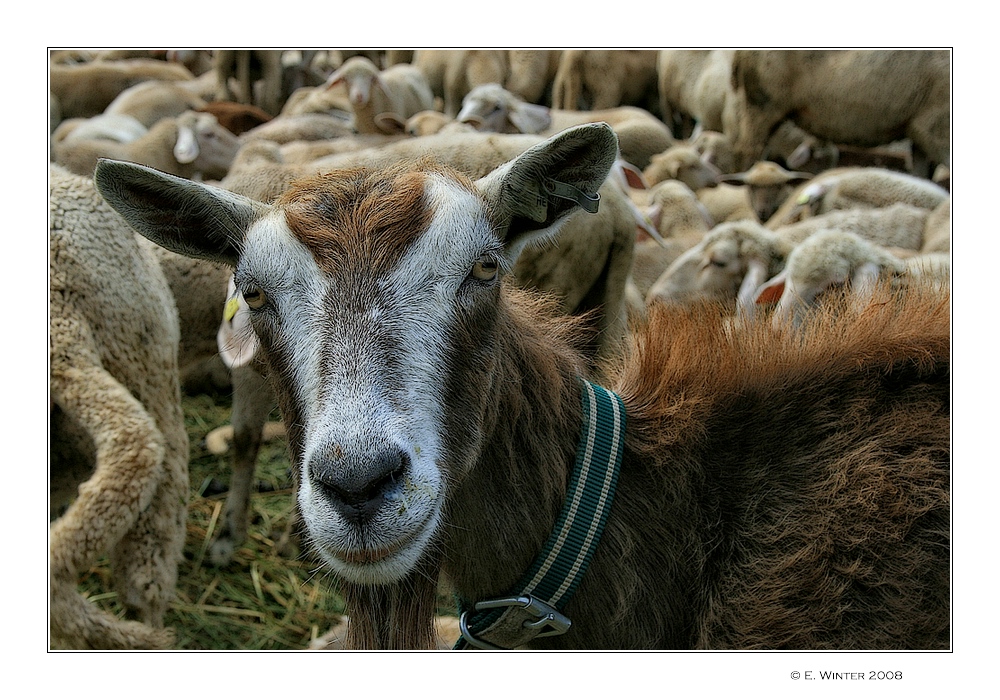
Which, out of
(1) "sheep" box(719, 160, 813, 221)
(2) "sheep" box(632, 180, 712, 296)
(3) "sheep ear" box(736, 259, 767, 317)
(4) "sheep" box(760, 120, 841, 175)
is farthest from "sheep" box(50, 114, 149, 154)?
(4) "sheep" box(760, 120, 841, 175)

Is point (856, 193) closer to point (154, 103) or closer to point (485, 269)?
point (485, 269)

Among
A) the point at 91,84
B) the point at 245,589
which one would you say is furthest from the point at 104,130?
the point at 245,589

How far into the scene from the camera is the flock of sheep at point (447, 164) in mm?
3340

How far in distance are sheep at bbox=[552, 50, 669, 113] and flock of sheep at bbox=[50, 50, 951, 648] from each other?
0.04 m

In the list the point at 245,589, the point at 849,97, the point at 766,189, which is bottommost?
the point at 245,589

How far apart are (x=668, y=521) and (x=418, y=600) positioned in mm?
739

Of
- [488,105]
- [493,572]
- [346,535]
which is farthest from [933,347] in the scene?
[488,105]

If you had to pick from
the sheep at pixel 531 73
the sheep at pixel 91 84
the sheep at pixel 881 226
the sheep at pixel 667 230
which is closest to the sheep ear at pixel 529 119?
the sheep at pixel 667 230

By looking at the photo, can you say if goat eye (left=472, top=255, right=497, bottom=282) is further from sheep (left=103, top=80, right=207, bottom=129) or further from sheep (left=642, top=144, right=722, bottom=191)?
sheep (left=103, top=80, right=207, bottom=129)

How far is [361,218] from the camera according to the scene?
214 cm

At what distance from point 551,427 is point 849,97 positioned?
7.02 meters

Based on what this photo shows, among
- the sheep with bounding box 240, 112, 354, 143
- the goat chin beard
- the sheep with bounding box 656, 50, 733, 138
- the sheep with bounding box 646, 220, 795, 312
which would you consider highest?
the sheep with bounding box 656, 50, 733, 138

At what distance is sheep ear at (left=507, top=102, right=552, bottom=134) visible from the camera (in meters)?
8.63

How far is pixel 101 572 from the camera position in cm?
460
